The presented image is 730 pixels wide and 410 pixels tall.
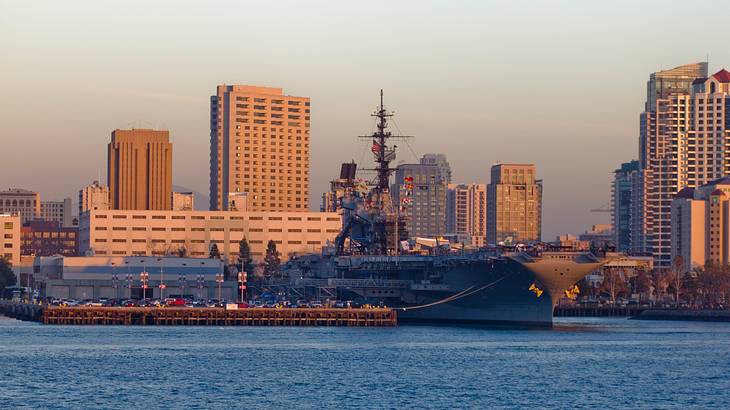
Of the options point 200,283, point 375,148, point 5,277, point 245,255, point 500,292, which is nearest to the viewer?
point 500,292

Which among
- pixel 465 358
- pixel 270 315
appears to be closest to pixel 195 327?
pixel 270 315

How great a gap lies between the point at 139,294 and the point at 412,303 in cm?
4702

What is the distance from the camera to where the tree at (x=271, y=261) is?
183 metres

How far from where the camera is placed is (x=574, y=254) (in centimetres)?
11075

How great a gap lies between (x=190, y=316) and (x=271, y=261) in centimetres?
6341

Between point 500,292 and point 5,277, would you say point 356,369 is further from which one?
point 5,277

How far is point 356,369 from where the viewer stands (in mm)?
79062

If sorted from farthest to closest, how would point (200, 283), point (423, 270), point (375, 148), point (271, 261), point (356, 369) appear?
point (271, 261) < point (200, 283) < point (375, 148) < point (423, 270) < point (356, 369)

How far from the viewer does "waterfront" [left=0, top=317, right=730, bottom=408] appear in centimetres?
6581

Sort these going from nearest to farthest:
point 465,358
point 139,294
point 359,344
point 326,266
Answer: point 465,358, point 359,344, point 326,266, point 139,294

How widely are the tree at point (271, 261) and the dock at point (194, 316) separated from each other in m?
52.1

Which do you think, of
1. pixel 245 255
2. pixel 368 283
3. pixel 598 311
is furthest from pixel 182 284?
pixel 598 311

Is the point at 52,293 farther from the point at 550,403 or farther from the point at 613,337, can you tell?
the point at 550,403

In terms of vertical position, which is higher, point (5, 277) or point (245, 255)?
point (245, 255)
